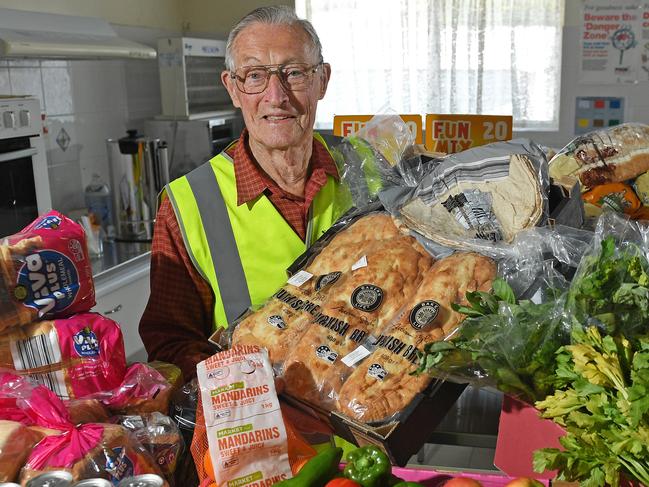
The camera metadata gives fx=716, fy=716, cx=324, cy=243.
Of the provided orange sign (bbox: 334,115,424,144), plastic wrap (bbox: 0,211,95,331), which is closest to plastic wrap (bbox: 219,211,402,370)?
plastic wrap (bbox: 0,211,95,331)

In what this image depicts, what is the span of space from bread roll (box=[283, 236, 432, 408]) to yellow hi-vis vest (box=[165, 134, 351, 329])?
420mm

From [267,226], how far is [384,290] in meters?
0.54

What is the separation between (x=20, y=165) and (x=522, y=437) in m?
2.59

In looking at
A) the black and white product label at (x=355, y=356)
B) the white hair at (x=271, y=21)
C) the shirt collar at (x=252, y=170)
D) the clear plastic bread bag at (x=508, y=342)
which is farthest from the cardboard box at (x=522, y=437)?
the white hair at (x=271, y=21)

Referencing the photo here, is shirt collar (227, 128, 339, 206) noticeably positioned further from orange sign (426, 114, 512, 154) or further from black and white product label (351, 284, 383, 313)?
orange sign (426, 114, 512, 154)

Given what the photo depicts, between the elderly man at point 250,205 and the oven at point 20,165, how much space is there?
151 centimetres

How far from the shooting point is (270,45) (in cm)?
164

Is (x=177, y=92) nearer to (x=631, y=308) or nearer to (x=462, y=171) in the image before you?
(x=462, y=171)

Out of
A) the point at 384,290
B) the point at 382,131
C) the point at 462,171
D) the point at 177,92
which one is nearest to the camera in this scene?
the point at 384,290

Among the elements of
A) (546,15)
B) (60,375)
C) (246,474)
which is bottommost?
(246,474)

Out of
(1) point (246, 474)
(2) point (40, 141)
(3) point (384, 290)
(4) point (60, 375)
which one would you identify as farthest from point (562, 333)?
(2) point (40, 141)

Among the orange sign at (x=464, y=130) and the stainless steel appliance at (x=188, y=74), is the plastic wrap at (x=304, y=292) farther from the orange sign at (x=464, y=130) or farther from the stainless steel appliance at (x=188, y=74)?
the stainless steel appliance at (x=188, y=74)

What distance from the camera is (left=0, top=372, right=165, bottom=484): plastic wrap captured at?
987mm

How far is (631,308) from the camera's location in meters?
1.05
